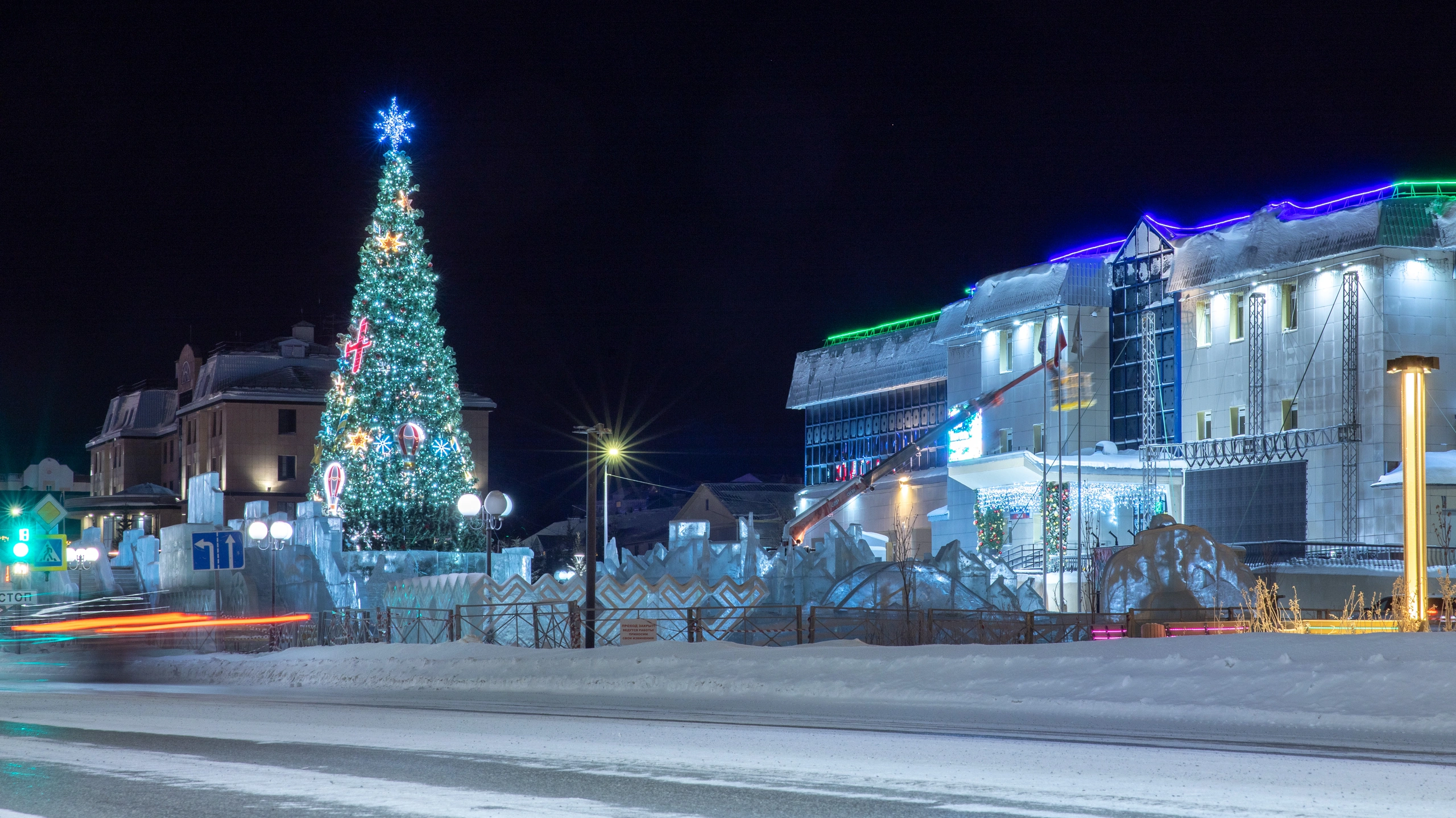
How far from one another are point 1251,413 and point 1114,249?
12059 mm

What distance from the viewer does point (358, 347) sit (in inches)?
1629

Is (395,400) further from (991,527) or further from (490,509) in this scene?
(991,527)

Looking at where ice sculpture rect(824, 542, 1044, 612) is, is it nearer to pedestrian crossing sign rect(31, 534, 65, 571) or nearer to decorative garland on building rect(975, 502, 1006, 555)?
pedestrian crossing sign rect(31, 534, 65, 571)

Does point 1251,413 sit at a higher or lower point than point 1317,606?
higher

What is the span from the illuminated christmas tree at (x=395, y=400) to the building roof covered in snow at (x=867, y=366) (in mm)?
44232

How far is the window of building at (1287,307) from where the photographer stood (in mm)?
56062

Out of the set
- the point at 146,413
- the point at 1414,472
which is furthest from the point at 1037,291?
the point at 146,413

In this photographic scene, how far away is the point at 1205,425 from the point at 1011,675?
144ft

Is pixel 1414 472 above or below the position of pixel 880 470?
above

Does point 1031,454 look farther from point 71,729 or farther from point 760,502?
point 71,729

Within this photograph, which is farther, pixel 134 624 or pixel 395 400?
pixel 395 400

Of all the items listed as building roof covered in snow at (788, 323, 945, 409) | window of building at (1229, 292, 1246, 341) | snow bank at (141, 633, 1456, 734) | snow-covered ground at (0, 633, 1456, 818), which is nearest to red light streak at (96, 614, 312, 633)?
snow bank at (141, 633, 1456, 734)

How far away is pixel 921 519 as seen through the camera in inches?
3049

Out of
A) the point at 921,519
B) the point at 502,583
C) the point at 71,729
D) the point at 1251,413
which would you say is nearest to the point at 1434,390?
the point at 1251,413
